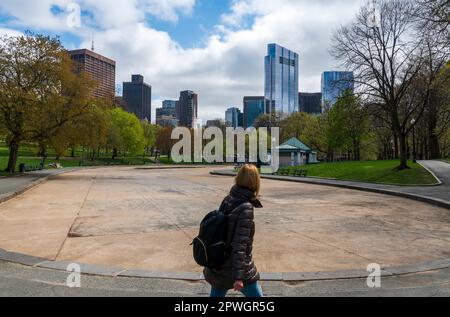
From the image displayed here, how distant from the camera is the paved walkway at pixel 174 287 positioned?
17.0 ft

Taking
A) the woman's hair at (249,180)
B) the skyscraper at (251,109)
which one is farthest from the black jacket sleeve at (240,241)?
the skyscraper at (251,109)

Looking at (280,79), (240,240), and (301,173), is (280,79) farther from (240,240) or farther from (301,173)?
(240,240)

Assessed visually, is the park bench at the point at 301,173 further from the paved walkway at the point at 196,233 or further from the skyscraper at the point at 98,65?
the skyscraper at the point at 98,65

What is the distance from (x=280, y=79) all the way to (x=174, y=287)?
15990 centimetres

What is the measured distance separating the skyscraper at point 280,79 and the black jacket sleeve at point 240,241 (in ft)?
499

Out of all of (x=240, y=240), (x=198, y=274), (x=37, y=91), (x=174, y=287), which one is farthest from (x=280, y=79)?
(x=240, y=240)

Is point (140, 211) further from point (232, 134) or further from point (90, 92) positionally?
point (232, 134)

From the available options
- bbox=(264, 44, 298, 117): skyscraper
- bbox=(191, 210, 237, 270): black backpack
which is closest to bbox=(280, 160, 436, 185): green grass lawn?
bbox=(191, 210, 237, 270): black backpack

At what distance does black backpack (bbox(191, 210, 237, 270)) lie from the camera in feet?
11.3

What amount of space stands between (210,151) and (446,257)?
86.2m

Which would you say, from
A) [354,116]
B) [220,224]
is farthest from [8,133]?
[220,224]

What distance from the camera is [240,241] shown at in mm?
3527

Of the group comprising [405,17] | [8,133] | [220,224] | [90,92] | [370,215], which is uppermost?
[405,17]

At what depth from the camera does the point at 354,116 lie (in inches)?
1206
